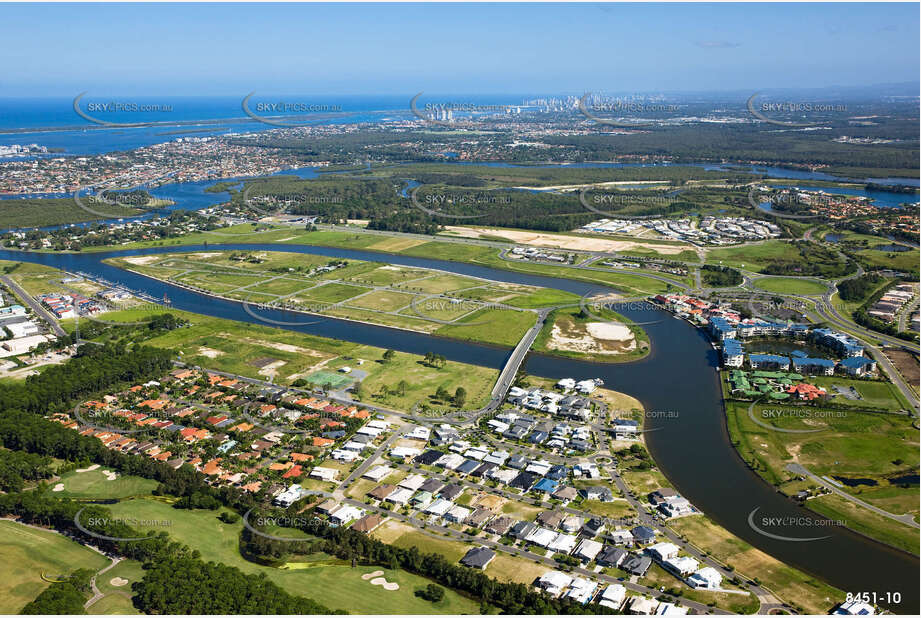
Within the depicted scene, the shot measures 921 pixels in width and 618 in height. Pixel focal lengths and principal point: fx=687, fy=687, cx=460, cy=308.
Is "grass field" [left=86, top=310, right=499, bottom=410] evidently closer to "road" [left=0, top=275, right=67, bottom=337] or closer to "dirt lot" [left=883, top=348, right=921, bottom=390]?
"road" [left=0, top=275, right=67, bottom=337]

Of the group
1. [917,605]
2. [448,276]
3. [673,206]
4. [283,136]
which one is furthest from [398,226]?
[283,136]

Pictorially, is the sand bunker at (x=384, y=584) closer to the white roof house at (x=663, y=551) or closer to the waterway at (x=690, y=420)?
the white roof house at (x=663, y=551)

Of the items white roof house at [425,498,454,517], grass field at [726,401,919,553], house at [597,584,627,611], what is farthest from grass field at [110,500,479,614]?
grass field at [726,401,919,553]

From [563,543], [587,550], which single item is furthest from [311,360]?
[587,550]

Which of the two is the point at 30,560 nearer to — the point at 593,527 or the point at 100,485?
the point at 100,485

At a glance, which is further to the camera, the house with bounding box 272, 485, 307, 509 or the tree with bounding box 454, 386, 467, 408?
the tree with bounding box 454, 386, 467, 408

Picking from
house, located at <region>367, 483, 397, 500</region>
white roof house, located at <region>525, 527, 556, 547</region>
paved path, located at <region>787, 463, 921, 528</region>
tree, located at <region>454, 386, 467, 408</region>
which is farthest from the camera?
tree, located at <region>454, 386, 467, 408</region>

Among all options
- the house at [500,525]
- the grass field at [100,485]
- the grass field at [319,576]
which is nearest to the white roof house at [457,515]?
the house at [500,525]
